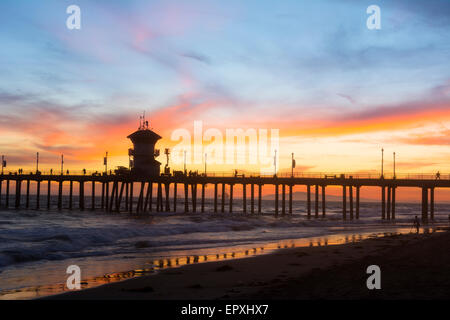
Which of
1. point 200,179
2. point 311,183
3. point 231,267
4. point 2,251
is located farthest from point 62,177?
point 231,267

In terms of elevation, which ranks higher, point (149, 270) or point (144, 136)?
point (144, 136)

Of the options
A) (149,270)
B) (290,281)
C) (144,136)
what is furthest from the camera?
(144,136)

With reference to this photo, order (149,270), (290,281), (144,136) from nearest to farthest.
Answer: (290,281) → (149,270) → (144,136)

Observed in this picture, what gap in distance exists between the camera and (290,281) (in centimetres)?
1220

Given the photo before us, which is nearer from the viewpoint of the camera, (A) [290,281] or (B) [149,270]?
(A) [290,281]

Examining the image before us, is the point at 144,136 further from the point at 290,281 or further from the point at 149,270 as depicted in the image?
the point at 290,281

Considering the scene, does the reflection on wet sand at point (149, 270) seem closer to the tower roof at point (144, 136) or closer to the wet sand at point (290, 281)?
the wet sand at point (290, 281)

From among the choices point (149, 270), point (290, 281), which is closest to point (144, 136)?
point (149, 270)

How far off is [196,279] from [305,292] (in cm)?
414

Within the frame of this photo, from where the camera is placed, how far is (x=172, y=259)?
18.1 meters

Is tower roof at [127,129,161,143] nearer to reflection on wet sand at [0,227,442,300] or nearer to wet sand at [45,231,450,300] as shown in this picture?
reflection on wet sand at [0,227,442,300]
